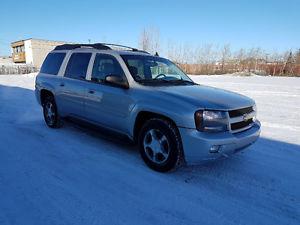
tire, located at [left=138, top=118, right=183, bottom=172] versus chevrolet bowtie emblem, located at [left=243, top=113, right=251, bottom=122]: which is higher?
chevrolet bowtie emblem, located at [left=243, top=113, right=251, bottom=122]

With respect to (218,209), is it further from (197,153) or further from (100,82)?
(100,82)

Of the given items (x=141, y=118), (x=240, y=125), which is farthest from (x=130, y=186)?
(x=240, y=125)

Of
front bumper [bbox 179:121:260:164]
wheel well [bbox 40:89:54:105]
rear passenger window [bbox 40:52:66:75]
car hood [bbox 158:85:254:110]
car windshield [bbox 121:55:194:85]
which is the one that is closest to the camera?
front bumper [bbox 179:121:260:164]

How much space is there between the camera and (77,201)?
3.28 meters

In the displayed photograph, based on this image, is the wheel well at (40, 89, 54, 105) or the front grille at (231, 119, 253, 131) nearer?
the front grille at (231, 119, 253, 131)

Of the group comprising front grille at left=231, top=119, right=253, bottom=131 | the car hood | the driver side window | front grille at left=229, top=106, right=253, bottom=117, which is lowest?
front grille at left=231, top=119, right=253, bottom=131

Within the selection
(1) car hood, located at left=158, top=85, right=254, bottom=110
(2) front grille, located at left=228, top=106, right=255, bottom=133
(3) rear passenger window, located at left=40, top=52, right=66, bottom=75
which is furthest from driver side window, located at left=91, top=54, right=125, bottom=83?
(2) front grille, located at left=228, top=106, right=255, bottom=133

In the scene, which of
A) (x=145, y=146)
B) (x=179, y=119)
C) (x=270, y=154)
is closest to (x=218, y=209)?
(x=179, y=119)

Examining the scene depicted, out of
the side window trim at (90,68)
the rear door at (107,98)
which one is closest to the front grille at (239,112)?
the rear door at (107,98)

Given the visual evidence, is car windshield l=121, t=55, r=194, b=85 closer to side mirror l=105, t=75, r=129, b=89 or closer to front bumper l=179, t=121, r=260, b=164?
side mirror l=105, t=75, r=129, b=89

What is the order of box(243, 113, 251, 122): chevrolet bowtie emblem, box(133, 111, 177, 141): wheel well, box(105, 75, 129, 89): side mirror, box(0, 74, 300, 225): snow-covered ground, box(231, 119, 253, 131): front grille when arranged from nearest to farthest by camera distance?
box(0, 74, 300, 225): snow-covered ground, box(231, 119, 253, 131): front grille, box(243, 113, 251, 122): chevrolet bowtie emblem, box(133, 111, 177, 141): wheel well, box(105, 75, 129, 89): side mirror

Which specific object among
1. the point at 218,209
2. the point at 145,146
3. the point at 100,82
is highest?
the point at 100,82

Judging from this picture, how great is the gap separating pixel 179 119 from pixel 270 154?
231 centimetres

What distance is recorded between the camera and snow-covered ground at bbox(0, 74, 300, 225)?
304cm
